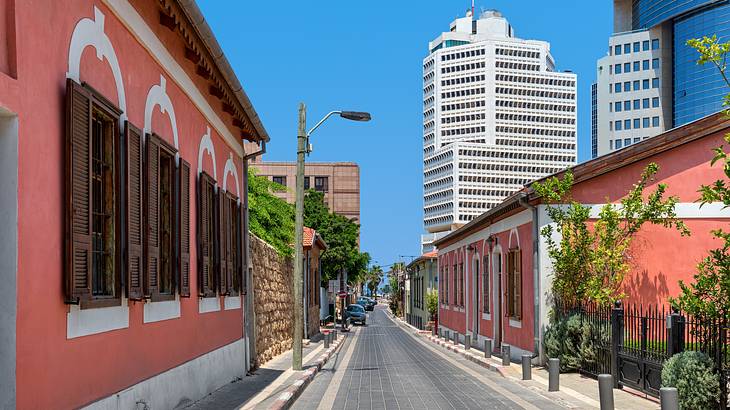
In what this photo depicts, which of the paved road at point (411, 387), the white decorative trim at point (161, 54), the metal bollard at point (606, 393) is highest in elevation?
the white decorative trim at point (161, 54)

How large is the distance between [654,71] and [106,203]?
5322 inches

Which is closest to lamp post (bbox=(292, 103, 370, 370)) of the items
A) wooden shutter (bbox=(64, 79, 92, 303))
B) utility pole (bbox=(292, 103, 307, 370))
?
utility pole (bbox=(292, 103, 307, 370))

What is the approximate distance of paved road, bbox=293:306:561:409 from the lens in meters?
15.1

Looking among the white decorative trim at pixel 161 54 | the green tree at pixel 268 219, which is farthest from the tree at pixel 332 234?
the white decorative trim at pixel 161 54

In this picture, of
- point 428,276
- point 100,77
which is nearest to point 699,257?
point 100,77

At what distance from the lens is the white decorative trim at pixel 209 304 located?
1459 centimetres

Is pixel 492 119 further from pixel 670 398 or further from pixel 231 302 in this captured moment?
pixel 670 398

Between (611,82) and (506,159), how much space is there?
34.4 m

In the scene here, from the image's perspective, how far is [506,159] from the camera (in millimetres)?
169875

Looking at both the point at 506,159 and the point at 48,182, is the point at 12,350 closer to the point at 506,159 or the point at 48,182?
the point at 48,182

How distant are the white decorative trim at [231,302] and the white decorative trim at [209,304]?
832mm

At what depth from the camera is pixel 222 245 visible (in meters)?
16.6

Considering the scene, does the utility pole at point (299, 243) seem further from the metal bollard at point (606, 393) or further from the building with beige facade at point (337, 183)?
the building with beige facade at point (337, 183)

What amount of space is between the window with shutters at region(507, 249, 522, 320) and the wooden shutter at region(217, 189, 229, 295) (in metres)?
10.4
